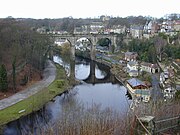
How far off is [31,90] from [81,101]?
4478 millimetres

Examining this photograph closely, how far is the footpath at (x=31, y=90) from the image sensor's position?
15625 mm

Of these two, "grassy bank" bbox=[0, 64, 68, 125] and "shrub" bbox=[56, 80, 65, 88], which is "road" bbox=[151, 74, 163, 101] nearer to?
"grassy bank" bbox=[0, 64, 68, 125]

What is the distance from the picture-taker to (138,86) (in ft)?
60.0

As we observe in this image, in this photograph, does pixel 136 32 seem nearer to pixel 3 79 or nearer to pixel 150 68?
pixel 150 68

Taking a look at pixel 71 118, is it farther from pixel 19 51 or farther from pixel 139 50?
pixel 139 50

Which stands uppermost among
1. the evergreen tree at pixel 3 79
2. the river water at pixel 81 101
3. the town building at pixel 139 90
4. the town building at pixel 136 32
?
the town building at pixel 136 32

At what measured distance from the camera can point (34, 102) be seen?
15.6 meters

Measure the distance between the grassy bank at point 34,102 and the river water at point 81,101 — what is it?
31 centimetres

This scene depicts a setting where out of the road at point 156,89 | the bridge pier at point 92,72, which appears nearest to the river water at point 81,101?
the bridge pier at point 92,72

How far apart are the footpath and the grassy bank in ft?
1.16

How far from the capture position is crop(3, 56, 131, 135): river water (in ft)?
40.7

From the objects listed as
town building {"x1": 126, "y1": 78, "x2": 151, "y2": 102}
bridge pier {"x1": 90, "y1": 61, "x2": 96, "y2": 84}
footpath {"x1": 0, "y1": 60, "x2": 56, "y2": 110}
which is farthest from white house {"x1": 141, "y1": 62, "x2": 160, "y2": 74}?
footpath {"x1": 0, "y1": 60, "x2": 56, "y2": 110}

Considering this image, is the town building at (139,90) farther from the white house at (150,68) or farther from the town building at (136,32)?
the town building at (136,32)

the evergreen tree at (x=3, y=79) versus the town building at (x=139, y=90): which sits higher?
the evergreen tree at (x=3, y=79)
